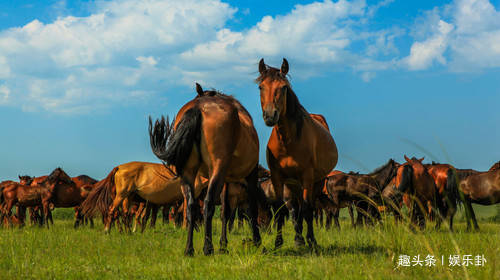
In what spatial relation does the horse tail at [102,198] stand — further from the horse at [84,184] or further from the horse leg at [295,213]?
A: the horse leg at [295,213]

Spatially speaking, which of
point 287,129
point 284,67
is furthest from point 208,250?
point 284,67

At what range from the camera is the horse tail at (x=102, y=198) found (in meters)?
12.1

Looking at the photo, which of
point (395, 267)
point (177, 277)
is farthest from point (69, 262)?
point (395, 267)

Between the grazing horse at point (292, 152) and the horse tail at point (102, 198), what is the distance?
7.18 metres

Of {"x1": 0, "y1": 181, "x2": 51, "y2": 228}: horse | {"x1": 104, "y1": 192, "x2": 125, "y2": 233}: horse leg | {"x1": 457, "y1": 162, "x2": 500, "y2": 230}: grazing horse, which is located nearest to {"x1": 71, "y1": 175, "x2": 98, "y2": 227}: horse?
{"x1": 0, "y1": 181, "x2": 51, "y2": 228}: horse

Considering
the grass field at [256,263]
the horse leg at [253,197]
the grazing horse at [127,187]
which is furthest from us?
the grazing horse at [127,187]

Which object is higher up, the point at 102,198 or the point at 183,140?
the point at 183,140

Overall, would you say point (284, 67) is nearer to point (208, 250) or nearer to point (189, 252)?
point (208, 250)

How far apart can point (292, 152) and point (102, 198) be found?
26.0 feet

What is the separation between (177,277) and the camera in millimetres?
4242

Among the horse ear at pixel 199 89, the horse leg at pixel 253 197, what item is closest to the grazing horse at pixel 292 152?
the horse leg at pixel 253 197

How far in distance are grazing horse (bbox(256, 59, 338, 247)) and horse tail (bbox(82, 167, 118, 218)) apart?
7.18 m

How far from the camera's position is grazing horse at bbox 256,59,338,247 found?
19.3 feet

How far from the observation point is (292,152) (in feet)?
20.3
